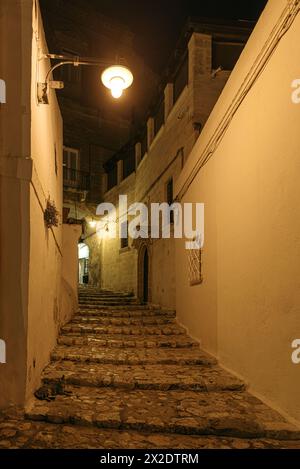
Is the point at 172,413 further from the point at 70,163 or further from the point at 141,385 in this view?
the point at 70,163

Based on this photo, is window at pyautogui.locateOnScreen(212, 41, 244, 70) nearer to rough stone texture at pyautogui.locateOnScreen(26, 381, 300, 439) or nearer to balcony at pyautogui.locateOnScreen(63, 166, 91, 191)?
rough stone texture at pyautogui.locateOnScreen(26, 381, 300, 439)

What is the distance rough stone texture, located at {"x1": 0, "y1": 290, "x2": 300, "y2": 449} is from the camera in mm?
3398

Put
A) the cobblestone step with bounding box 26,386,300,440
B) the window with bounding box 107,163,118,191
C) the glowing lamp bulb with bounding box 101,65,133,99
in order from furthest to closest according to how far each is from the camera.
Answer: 1. the window with bounding box 107,163,118,191
2. the glowing lamp bulb with bounding box 101,65,133,99
3. the cobblestone step with bounding box 26,386,300,440

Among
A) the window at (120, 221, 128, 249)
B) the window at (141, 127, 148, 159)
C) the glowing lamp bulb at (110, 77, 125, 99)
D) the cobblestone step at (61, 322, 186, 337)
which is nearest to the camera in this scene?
the glowing lamp bulb at (110, 77, 125, 99)

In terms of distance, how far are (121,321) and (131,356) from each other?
298 cm

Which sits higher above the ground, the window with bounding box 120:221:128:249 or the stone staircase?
the window with bounding box 120:221:128:249

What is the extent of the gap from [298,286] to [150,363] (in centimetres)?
341

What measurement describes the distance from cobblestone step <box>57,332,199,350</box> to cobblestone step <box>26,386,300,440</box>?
8.27ft

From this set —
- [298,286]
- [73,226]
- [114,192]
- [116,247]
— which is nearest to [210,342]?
[298,286]

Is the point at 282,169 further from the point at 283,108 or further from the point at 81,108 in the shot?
the point at 81,108

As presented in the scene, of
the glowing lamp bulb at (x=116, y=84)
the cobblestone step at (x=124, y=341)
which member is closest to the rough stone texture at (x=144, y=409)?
the cobblestone step at (x=124, y=341)

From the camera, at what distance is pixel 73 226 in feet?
33.2

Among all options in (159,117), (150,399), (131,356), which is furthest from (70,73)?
(150,399)

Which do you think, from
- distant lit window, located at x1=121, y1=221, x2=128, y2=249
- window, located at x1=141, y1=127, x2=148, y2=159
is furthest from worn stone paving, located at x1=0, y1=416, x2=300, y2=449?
distant lit window, located at x1=121, y1=221, x2=128, y2=249
